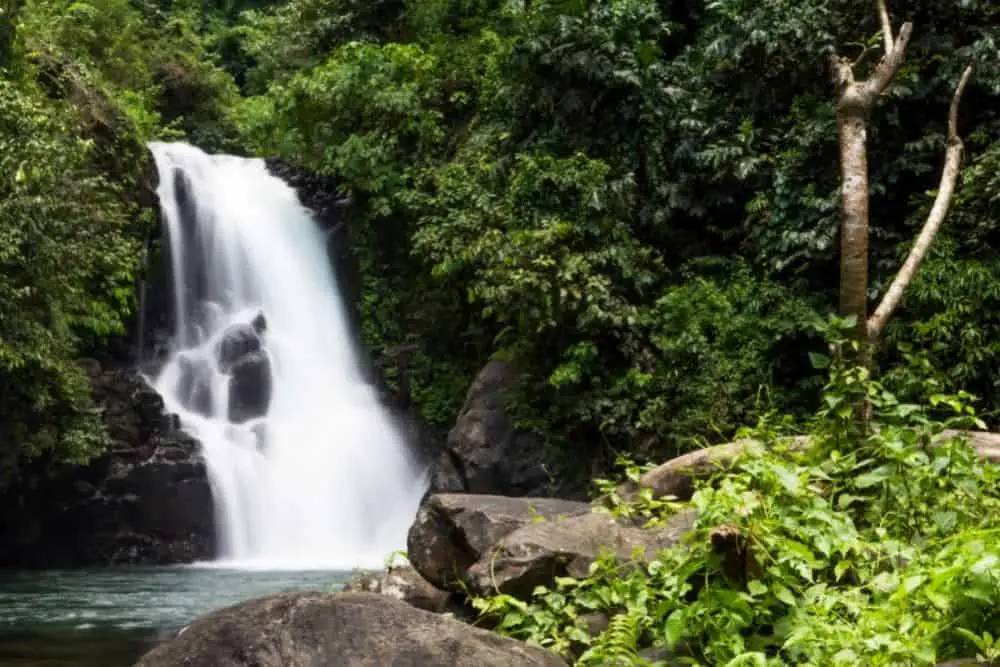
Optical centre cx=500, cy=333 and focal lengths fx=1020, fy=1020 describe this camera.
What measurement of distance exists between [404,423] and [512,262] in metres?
5.80

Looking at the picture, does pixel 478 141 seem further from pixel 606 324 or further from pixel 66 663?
pixel 66 663

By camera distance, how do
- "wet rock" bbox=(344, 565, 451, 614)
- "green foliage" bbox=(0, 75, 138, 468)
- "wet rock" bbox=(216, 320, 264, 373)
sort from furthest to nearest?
"wet rock" bbox=(216, 320, 264, 373) < "green foliage" bbox=(0, 75, 138, 468) < "wet rock" bbox=(344, 565, 451, 614)

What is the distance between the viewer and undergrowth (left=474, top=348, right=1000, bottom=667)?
3.82m

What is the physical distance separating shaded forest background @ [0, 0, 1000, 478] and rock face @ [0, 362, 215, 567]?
1341 millimetres

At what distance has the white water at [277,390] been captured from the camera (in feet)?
49.3

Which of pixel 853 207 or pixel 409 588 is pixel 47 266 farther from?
pixel 853 207

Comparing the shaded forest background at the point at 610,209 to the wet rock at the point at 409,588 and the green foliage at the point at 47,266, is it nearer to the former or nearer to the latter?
the green foliage at the point at 47,266

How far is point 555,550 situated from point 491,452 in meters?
7.19

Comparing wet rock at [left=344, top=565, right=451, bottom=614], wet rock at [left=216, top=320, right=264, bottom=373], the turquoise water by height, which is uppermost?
wet rock at [left=216, top=320, right=264, bottom=373]

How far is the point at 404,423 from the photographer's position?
17.0 metres

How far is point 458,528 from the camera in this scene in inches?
277

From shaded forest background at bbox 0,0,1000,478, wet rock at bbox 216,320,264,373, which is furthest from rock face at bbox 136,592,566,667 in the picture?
wet rock at bbox 216,320,264,373

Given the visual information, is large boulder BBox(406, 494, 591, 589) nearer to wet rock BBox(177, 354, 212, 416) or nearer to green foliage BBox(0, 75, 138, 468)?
green foliage BBox(0, 75, 138, 468)

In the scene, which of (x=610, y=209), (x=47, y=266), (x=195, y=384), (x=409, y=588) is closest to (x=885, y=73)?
(x=409, y=588)
